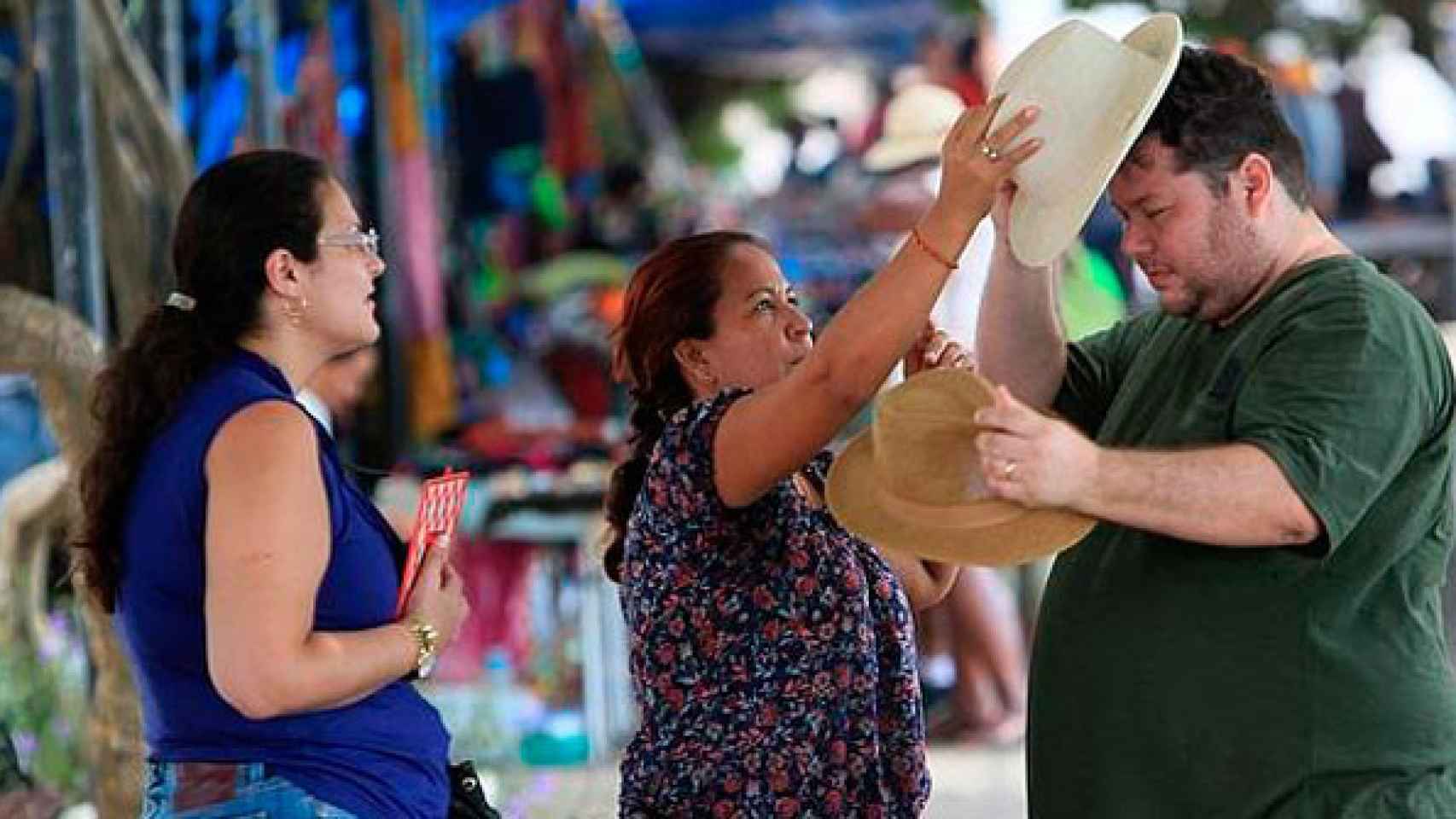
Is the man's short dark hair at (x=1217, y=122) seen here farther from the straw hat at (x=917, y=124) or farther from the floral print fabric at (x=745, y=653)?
the straw hat at (x=917, y=124)

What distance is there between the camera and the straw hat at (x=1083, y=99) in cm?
237

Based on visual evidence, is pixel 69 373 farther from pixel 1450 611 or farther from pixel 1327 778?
pixel 1327 778

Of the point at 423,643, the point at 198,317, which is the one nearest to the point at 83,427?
the point at 198,317

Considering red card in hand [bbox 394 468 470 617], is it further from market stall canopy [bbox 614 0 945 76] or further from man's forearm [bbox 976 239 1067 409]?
market stall canopy [bbox 614 0 945 76]

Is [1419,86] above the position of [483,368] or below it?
above

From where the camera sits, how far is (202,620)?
2.40 m

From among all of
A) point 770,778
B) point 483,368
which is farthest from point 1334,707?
point 483,368

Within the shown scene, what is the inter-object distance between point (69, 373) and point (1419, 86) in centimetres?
691

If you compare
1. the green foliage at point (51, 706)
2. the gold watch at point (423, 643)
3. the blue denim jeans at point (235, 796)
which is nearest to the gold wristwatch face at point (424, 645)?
the gold watch at point (423, 643)

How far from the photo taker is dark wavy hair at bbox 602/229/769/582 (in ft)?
8.73

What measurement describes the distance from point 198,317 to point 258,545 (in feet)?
1.02

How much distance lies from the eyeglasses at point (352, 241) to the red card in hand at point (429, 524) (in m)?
0.26

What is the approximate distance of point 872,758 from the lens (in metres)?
2.56

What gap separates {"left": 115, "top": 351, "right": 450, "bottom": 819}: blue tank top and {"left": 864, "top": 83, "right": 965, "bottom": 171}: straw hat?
6785mm
